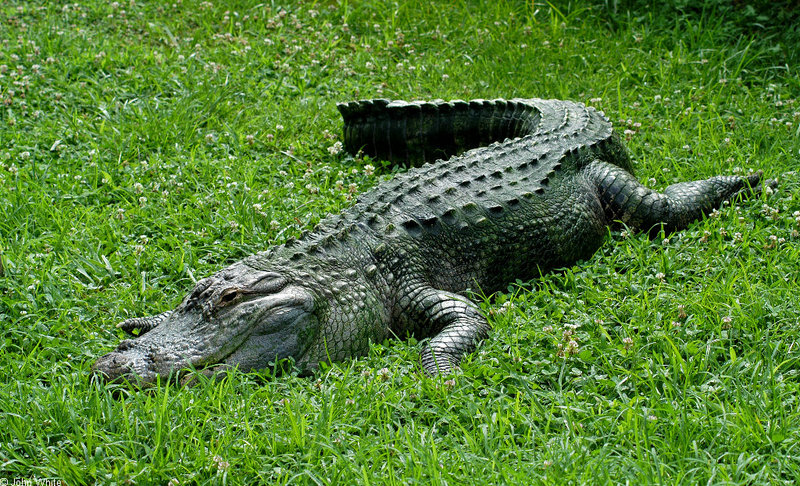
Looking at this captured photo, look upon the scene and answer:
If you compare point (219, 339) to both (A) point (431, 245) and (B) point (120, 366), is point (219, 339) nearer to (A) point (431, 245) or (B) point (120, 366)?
(B) point (120, 366)

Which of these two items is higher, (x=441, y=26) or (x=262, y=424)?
(x=441, y=26)

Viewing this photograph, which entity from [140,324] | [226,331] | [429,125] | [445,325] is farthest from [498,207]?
[140,324]

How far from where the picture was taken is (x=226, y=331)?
4223 mm

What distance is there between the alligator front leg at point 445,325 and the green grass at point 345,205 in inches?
5.1

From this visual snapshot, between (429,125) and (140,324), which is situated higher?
(429,125)

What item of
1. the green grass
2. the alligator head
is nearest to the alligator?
the alligator head

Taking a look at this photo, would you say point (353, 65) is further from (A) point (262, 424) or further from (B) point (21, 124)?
(A) point (262, 424)

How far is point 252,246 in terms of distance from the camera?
5574 mm

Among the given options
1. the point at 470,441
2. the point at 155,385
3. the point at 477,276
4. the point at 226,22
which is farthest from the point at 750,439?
the point at 226,22

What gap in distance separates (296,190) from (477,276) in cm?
195

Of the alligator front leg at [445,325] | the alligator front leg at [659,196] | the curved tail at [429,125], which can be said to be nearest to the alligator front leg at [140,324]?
the alligator front leg at [445,325]

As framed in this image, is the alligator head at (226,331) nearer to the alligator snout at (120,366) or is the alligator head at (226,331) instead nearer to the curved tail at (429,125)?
the alligator snout at (120,366)

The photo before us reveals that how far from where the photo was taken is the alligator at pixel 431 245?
4.28 m

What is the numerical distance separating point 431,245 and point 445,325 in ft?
1.88
